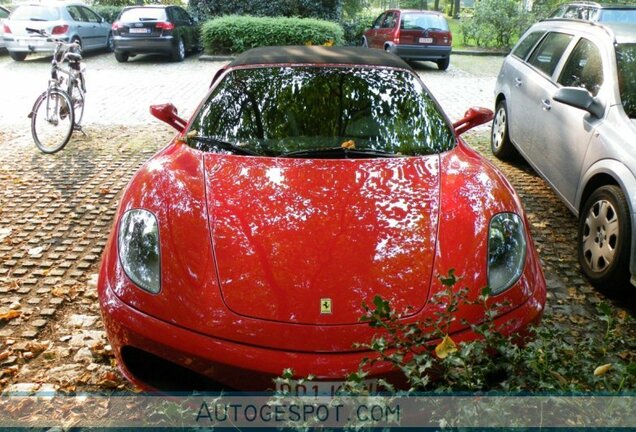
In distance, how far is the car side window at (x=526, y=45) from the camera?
6339 mm

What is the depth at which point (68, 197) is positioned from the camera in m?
5.54

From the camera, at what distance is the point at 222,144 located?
135 inches

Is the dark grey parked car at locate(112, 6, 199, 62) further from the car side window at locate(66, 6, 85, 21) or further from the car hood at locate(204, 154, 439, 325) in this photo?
the car hood at locate(204, 154, 439, 325)

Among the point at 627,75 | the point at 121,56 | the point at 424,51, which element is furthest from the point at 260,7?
the point at 627,75

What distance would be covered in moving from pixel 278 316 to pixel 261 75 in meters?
2.13

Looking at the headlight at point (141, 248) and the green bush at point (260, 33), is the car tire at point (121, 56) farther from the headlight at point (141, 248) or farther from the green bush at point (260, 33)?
the headlight at point (141, 248)

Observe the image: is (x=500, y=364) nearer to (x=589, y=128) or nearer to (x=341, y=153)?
(x=341, y=153)

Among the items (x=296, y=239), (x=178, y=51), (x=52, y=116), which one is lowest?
(x=178, y=51)

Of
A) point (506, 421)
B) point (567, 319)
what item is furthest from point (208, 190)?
point (567, 319)

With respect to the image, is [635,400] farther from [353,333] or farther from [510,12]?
[510,12]

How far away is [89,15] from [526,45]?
15.3 metres

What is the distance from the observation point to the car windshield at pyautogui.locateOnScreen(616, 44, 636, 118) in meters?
4.17

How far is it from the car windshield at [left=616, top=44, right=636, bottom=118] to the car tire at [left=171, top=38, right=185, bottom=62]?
1406cm

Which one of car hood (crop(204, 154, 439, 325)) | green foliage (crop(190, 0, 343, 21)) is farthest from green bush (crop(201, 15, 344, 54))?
car hood (crop(204, 154, 439, 325))
